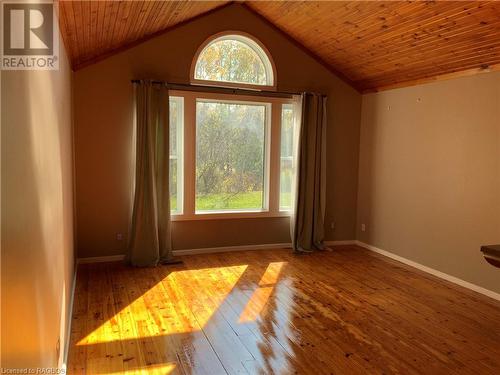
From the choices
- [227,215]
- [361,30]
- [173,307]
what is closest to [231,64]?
[361,30]

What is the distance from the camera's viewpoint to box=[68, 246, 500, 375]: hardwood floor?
8.75 feet

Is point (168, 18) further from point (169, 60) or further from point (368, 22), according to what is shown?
point (368, 22)

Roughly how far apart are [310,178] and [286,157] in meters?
0.46

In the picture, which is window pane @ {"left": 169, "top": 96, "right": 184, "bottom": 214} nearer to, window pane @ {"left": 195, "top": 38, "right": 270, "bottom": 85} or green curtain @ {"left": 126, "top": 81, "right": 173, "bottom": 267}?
green curtain @ {"left": 126, "top": 81, "right": 173, "bottom": 267}

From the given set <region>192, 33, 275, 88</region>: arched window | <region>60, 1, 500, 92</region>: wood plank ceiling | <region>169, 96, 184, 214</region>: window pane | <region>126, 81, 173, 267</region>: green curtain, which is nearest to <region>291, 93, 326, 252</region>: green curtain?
<region>192, 33, 275, 88</region>: arched window

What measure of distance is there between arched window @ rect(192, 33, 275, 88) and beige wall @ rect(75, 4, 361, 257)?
0.35ft

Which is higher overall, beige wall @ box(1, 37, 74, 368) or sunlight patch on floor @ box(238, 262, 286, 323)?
beige wall @ box(1, 37, 74, 368)

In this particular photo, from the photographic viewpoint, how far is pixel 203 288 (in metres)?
4.07

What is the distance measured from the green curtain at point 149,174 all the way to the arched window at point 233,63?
66 cm

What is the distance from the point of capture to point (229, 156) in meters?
5.41

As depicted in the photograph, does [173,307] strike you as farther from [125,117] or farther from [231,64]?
[231,64]

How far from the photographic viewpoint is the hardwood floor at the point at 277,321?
2.67 meters

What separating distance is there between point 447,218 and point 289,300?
6.83 feet

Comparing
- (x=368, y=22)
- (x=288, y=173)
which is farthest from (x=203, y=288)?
(x=368, y=22)
